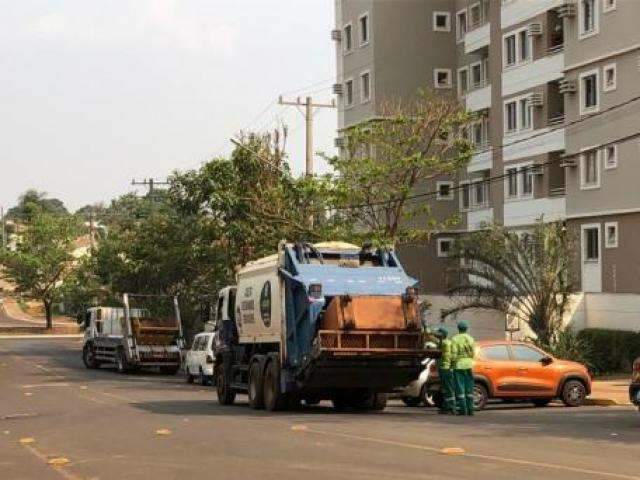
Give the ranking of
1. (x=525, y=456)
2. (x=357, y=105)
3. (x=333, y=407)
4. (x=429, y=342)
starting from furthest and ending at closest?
1. (x=357, y=105)
2. (x=333, y=407)
3. (x=429, y=342)
4. (x=525, y=456)

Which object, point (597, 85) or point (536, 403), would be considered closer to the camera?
point (536, 403)

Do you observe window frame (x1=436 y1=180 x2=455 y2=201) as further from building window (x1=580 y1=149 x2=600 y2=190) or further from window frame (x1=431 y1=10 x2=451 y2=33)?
building window (x1=580 y1=149 x2=600 y2=190)

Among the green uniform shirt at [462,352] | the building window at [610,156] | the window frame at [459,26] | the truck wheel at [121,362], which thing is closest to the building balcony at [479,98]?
the window frame at [459,26]

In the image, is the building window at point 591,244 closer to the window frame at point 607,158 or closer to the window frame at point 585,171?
the window frame at point 585,171

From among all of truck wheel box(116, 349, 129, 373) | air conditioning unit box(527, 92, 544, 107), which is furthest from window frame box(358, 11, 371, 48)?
truck wheel box(116, 349, 129, 373)

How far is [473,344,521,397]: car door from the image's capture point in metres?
23.5

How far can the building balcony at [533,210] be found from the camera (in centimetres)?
4406

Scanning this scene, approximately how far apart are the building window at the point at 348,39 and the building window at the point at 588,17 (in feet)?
58.6

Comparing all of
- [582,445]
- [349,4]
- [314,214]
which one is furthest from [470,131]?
[582,445]

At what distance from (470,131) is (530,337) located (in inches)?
770

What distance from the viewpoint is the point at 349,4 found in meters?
58.1

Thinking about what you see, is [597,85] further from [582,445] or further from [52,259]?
[52,259]

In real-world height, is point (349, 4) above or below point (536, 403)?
above

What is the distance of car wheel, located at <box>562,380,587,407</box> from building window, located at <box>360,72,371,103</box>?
109ft
